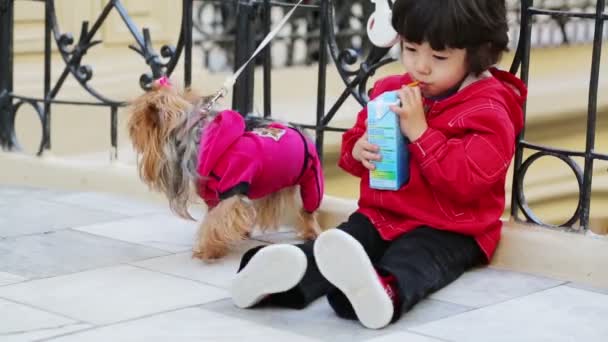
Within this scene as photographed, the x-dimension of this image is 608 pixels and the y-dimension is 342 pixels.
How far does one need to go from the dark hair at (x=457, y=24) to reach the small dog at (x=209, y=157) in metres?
0.66

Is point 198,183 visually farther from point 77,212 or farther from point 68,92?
point 68,92

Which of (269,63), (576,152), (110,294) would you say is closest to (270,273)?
(110,294)

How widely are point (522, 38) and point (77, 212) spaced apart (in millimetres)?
1944

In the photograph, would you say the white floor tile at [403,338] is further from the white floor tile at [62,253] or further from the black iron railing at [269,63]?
the white floor tile at [62,253]

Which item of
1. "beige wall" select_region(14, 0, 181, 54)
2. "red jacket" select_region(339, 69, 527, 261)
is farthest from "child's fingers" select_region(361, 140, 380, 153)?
"beige wall" select_region(14, 0, 181, 54)

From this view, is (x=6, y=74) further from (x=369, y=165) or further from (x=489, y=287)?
(x=489, y=287)

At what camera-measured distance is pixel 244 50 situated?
486cm

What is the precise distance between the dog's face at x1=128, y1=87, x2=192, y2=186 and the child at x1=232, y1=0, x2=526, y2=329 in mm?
604

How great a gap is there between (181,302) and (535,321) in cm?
105

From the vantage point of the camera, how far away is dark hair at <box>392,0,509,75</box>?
363cm

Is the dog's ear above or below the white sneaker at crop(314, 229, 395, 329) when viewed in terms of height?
above

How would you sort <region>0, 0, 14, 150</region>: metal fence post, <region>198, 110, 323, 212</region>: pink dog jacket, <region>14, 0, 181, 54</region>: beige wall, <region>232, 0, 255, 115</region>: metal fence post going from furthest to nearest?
<region>14, 0, 181, 54</region>: beige wall, <region>0, 0, 14, 150</region>: metal fence post, <region>232, 0, 255, 115</region>: metal fence post, <region>198, 110, 323, 212</region>: pink dog jacket

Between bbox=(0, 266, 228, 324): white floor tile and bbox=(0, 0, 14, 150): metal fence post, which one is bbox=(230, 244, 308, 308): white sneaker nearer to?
bbox=(0, 266, 228, 324): white floor tile

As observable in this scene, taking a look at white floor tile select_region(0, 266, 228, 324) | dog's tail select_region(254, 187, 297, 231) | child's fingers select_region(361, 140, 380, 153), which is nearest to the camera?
white floor tile select_region(0, 266, 228, 324)
